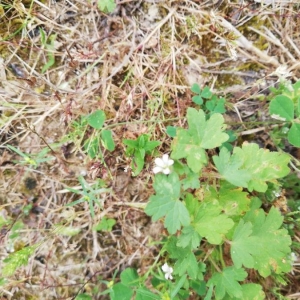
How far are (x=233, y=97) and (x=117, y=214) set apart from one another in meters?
1.29

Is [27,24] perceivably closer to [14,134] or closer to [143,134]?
[14,134]

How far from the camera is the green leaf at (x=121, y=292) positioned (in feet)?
9.17

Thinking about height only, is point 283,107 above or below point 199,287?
above

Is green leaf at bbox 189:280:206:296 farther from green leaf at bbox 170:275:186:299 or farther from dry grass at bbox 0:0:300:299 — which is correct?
dry grass at bbox 0:0:300:299

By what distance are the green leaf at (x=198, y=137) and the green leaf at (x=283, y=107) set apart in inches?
16.8

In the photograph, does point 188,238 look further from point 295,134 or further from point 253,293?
point 295,134

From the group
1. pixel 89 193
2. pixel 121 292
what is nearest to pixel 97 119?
pixel 89 193

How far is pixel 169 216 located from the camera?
235 cm

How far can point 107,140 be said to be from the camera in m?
2.79

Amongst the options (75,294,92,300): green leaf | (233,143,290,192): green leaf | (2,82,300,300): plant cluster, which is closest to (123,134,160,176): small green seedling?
(2,82,300,300): plant cluster

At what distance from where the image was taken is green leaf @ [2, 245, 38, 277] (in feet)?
8.89

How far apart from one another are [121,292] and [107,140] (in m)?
1.12

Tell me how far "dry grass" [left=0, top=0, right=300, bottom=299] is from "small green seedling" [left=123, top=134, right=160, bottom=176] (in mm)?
164

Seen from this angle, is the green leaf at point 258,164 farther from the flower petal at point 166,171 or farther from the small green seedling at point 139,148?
the small green seedling at point 139,148
